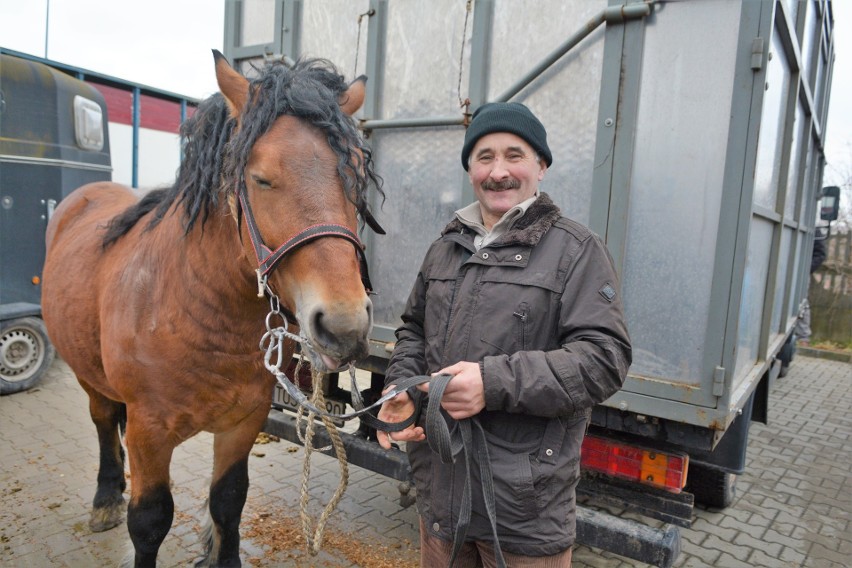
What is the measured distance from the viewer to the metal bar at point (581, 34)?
2006 mm

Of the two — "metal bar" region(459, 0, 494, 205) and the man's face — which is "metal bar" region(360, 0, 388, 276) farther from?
the man's face

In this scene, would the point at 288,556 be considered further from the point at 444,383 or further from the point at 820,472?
the point at 820,472

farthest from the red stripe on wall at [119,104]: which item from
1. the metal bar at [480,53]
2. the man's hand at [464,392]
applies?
the man's hand at [464,392]

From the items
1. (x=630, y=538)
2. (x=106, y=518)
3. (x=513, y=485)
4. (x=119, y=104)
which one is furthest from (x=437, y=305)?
(x=119, y=104)

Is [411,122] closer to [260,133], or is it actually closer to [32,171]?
[260,133]

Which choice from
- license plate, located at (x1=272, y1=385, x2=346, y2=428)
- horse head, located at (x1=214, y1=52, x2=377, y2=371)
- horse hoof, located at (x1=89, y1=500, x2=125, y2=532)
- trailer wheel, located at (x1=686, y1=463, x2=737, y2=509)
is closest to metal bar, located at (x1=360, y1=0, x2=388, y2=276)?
license plate, located at (x1=272, y1=385, x2=346, y2=428)

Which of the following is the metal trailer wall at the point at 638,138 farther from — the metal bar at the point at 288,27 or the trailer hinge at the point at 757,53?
the metal bar at the point at 288,27

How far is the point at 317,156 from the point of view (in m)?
1.48

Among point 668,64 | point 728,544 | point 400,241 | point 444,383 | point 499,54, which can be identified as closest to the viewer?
point 444,383

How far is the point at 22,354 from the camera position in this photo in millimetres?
5133

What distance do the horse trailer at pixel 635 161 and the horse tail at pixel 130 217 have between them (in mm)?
1040

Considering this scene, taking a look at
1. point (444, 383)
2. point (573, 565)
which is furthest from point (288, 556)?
point (444, 383)

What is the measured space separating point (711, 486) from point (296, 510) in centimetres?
258

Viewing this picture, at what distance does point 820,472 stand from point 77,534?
516cm
